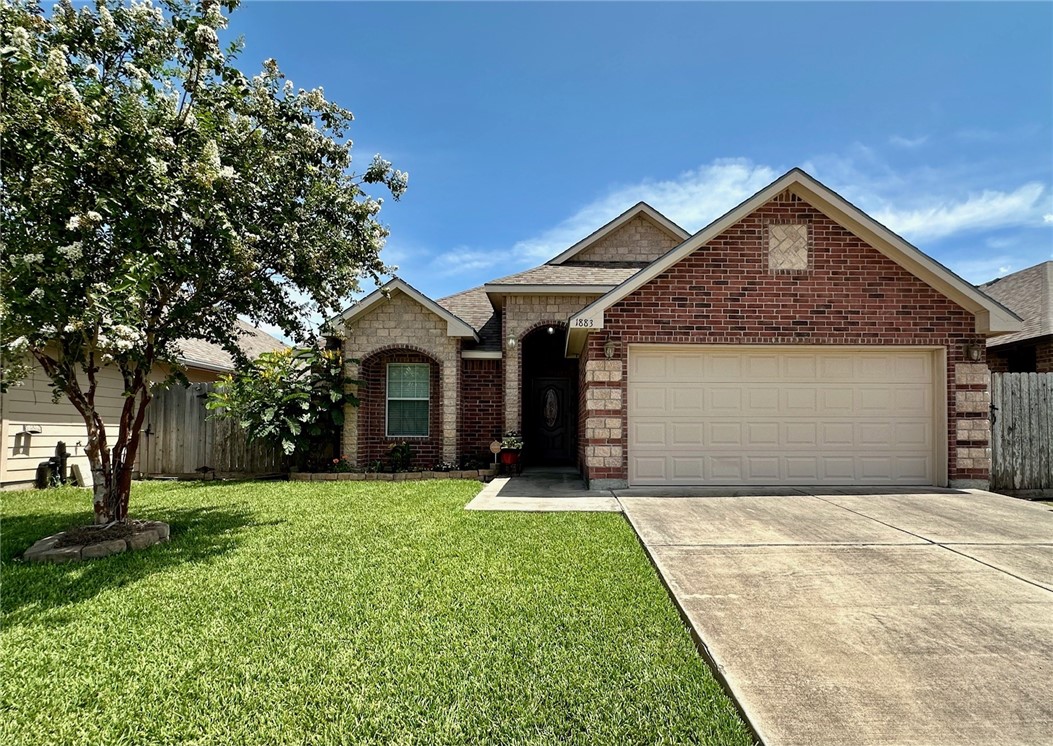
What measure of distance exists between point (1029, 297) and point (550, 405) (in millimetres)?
13784

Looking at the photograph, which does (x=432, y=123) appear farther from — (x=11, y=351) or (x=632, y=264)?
(x=11, y=351)

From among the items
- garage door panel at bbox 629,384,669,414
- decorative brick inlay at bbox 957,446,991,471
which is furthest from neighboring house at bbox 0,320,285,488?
decorative brick inlay at bbox 957,446,991,471

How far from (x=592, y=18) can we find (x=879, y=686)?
31.6 ft

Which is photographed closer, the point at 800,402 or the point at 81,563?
the point at 81,563

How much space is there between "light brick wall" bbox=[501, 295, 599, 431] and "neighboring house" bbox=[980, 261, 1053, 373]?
997 cm

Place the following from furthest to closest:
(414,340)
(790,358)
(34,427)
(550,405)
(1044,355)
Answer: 1. (550,405)
2. (1044,355)
3. (414,340)
4. (34,427)
5. (790,358)

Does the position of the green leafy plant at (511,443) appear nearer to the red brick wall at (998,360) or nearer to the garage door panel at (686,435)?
the garage door panel at (686,435)

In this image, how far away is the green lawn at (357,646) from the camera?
2.42 m

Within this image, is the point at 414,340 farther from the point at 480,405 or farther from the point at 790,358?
the point at 790,358

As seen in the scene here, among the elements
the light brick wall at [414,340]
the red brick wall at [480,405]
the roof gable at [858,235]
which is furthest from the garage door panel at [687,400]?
the light brick wall at [414,340]

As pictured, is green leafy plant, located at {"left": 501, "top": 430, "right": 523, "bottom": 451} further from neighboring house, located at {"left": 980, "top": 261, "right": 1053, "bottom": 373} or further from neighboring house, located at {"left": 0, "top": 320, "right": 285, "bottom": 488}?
neighboring house, located at {"left": 980, "top": 261, "right": 1053, "bottom": 373}

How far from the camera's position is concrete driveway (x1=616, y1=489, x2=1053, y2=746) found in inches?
96.9

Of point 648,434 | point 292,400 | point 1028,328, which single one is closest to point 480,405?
point 292,400

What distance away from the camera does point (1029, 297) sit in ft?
47.7
